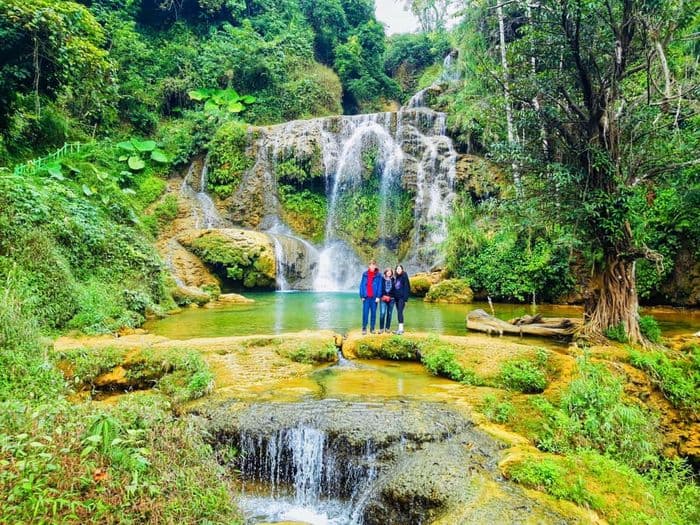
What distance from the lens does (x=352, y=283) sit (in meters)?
21.4

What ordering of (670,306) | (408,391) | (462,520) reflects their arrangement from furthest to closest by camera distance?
(670,306)
(408,391)
(462,520)

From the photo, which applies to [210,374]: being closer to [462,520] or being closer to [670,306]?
[462,520]

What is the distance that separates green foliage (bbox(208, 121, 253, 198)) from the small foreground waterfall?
62 centimetres

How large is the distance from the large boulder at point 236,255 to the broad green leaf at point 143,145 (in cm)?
714

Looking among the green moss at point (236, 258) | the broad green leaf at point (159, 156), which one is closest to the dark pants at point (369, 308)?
the green moss at point (236, 258)

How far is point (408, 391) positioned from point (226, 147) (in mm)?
20985

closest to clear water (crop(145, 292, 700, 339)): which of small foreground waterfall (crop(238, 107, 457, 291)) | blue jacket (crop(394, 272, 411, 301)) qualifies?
blue jacket (crop(394, 272, 411, 301))

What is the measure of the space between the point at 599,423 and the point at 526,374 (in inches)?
47.9

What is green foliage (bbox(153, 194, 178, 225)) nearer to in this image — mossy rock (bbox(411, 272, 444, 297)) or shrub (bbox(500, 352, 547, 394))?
mossy rock (bbox(411, 272, 444, 297))

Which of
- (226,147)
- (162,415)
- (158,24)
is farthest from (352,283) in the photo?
(158,24)

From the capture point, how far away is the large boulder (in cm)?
1820

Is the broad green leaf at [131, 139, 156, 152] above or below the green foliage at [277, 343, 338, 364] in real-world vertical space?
above

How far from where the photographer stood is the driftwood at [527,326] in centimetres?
948

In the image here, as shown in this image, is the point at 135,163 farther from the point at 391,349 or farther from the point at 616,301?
the point at 616,301
